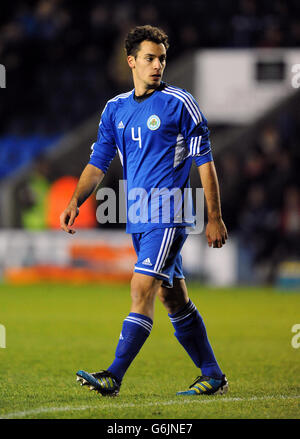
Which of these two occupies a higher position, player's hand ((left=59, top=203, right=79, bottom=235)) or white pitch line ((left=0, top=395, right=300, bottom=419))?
player's hand ((left=59, top=203, right=79, bottom=235))

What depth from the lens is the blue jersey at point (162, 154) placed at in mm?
5316

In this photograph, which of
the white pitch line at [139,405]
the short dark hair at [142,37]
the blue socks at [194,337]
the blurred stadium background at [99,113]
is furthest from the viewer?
the blurred stadium background at [99,113]

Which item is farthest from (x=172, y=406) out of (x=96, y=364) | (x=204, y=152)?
(x=96, y=364)

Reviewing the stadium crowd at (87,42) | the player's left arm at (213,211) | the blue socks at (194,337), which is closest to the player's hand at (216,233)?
the player's left arm at (213,211)

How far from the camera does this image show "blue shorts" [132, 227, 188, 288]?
522cm

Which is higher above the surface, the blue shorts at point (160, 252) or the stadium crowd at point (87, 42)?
the stadium crowd at point (87, 42)

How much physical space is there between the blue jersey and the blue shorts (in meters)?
0.05

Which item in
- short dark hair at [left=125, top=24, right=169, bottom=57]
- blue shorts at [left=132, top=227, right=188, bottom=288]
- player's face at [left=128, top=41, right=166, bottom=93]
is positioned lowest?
blue shorts at [left=132, top=227, right=188, bottom=288]

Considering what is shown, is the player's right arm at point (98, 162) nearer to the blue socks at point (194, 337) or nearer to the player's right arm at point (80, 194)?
the player's right arm at point (80, 194)

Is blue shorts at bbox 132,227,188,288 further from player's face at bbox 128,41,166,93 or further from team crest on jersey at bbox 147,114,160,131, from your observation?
player's face at bbox 128,41,166,93

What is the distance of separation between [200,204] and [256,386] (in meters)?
8.43

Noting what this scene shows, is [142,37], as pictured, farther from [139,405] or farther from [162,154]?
[139,405]

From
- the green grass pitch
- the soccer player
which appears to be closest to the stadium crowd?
the green grass pitch

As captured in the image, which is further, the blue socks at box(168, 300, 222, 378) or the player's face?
the blue socks at box(168, 300, 222, 378)
